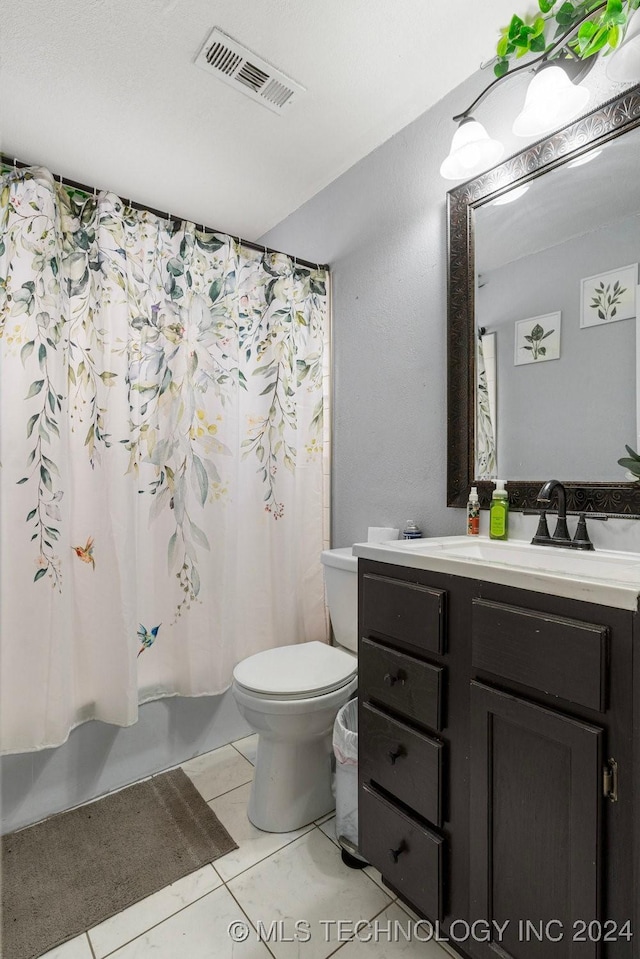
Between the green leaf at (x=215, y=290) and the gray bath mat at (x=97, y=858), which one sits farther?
the green leaf at (x=215, y=290)

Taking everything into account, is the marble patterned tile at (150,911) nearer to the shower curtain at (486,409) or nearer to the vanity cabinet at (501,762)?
the vanity cabinet at (501,762)

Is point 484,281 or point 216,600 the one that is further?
point 216,600

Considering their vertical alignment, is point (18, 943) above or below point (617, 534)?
below

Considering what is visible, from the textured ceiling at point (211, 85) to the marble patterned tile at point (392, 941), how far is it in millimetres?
2422

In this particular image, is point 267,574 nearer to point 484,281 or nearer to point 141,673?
point 141,673

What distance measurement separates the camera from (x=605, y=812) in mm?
758

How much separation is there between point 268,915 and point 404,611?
89cm

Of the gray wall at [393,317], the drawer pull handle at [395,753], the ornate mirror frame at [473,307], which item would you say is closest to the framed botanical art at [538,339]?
the ornate mirror frame at [473,307]

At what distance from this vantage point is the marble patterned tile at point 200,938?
1.14 meters

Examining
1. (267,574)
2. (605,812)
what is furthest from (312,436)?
(605,812)

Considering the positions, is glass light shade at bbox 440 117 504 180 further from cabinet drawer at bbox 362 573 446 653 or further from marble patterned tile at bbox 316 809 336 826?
marble patterned tile at bbox 316 809 336 826

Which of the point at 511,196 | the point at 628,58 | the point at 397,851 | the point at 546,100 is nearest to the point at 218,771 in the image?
the point at 397,851

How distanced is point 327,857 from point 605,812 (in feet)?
3.23

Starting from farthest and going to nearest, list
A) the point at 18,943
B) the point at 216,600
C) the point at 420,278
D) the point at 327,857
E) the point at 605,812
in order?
the point at 216,600, the point at 420,278, the point at 327,857, the point at 18,943, the point at 605,812
